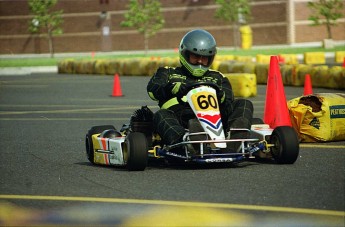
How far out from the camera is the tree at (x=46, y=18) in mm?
71812

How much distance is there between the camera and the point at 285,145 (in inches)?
356

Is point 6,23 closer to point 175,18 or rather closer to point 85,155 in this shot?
point 175,18

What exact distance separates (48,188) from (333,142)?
14.8ft

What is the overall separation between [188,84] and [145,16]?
193ft

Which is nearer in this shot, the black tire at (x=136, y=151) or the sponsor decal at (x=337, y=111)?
the black tire at (x=136, y=151)

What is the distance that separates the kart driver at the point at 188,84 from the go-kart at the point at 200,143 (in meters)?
0.13

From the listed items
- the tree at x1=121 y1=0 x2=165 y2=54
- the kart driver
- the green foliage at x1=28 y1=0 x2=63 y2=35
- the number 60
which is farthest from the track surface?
the green foliage at x1=28 y1=0 x2=63 y2=35

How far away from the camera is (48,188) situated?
26.5 ft

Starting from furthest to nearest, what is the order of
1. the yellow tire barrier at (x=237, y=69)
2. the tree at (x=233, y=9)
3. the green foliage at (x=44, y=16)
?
the green foliage at (x=44, y=16), the tree at (x=233, y=9), the yellow tire barrier at (x=237, y=69)

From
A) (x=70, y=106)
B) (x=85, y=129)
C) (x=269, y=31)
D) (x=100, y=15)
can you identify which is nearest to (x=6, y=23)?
(x=100, y=15)

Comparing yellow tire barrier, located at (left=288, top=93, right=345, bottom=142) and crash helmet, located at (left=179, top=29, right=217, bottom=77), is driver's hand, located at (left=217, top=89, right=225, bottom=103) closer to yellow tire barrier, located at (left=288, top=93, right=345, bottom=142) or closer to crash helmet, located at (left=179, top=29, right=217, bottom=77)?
crash helmet, located at (left=179, top=29, right=217, bottom=77)

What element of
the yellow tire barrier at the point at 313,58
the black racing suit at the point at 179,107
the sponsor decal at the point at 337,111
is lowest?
the yellow tire barrier at the point at 313,58

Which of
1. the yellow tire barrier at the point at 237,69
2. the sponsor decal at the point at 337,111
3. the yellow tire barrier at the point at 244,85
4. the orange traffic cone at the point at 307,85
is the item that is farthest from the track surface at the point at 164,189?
the yellow tire barrier at the point at 237,69

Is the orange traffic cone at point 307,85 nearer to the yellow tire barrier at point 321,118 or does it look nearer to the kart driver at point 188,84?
the yellow tire barrier at point 321,118
